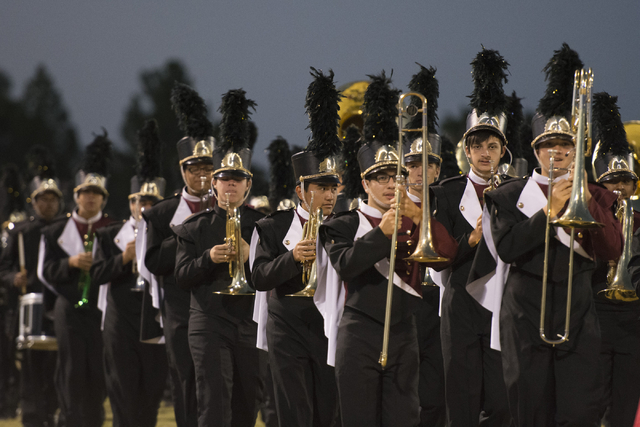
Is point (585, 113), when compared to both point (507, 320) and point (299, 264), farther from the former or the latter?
point (299, 264)

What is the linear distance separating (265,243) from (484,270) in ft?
6.27

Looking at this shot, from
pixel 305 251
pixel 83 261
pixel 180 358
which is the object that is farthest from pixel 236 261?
pixel 83 261

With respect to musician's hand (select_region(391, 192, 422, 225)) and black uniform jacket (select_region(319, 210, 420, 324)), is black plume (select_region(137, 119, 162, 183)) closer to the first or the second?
black uniform jacket (select_region(319, 210, 420, 324))

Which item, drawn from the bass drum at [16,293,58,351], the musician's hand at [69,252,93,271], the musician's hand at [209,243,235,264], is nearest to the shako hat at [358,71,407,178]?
the musician's hand at [209,243,235,264]

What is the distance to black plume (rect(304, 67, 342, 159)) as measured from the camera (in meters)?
7.33

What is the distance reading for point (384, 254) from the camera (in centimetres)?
563

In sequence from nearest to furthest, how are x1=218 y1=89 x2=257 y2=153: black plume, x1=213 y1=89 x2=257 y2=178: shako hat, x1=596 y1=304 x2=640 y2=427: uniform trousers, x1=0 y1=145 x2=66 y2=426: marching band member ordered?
x1=596 y1=304 x2=640 y2=427: uniform trousers < x1=213 y1=89 x2=257 y2=178: shako hat < x1=218 y1=89 x2=257 y2=153: black plume < x1=0 y1=145 x2=66 y2=426: marching band member

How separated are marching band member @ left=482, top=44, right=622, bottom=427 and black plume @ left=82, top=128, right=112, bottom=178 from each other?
23.2 ft

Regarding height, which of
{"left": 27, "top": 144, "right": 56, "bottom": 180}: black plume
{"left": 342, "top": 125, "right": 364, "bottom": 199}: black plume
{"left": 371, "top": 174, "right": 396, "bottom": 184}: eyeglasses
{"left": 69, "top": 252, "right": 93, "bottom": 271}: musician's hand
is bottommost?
{"left": 69, "top": 252, "right": 93, "bottom": 271}: musician's hand

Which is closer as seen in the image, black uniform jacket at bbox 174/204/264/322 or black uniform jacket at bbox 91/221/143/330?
black uniform jacket at bbox 174/204/264/322

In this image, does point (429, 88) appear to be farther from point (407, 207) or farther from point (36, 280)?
point (36, 280)

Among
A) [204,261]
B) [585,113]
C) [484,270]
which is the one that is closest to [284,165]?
[204,261]

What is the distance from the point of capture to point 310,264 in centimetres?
678

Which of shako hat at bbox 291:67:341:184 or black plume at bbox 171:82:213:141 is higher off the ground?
black plume at bbox 171:82:213:141
